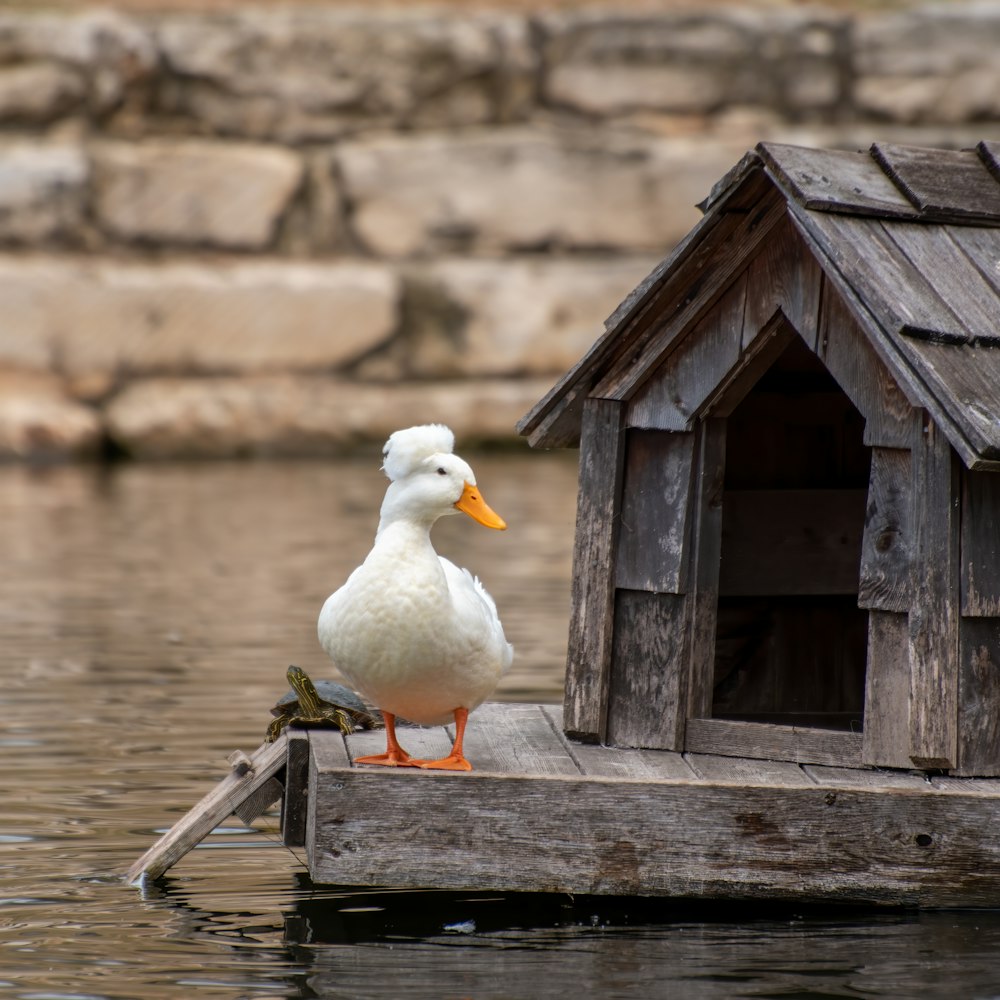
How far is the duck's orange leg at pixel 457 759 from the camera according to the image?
6.00 metres

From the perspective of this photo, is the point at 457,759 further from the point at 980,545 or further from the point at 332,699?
the point at 980,545

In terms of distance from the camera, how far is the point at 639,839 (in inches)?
229

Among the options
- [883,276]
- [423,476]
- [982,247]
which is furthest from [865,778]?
[982,247]

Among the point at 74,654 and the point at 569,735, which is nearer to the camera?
the point at 569,735

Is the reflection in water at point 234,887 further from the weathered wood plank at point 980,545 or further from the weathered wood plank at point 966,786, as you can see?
the weathered wood plank at point 980,545

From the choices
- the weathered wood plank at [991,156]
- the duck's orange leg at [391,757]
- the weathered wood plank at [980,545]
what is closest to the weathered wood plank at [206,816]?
the duck's orange leg at [391,757]

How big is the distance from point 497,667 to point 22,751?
3010 millimetres

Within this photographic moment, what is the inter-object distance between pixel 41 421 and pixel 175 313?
1.85m

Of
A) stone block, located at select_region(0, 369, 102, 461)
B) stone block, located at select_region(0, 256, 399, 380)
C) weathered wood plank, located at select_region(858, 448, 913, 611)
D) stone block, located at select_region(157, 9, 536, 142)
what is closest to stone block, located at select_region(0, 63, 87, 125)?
stone block, located at select_region(157, 9, 536, 142)

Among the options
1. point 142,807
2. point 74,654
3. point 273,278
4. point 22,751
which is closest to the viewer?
point 142,807

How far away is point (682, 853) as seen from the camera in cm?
581

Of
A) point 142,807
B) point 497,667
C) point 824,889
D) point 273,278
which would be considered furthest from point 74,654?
point 273,278

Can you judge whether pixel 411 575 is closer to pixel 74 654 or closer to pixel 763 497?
pixel 763 497

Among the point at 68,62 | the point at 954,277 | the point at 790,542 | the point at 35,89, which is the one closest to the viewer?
the point at 954,277
